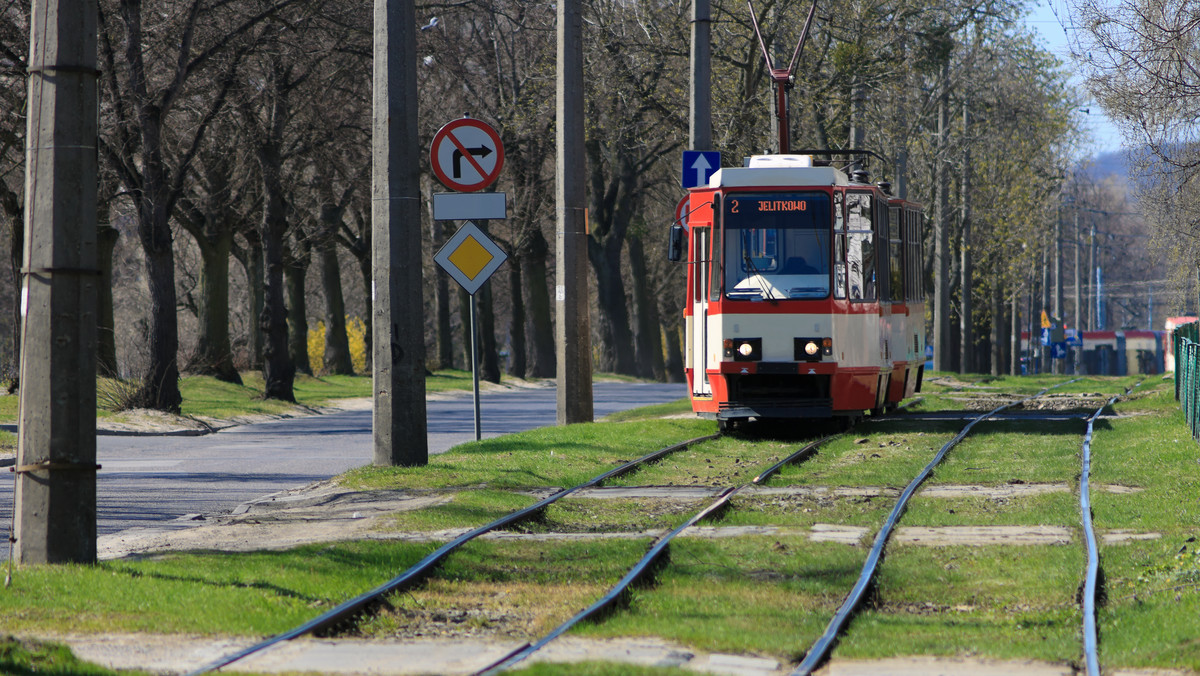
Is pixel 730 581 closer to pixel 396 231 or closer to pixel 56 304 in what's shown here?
pixel 56 304

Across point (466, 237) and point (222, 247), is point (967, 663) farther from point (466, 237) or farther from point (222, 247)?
point (222, 247)

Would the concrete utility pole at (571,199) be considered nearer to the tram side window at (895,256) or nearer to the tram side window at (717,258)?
the tram side window at (717,258)

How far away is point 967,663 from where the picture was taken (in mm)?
6973

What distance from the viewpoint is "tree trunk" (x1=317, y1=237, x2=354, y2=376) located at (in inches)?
1791

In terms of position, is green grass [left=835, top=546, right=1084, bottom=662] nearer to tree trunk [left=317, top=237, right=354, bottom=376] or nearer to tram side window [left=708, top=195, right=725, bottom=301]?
tram side window [left=708, top=195, right=725, bottom=301]

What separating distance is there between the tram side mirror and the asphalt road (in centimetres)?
395

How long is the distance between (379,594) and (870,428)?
543 inches

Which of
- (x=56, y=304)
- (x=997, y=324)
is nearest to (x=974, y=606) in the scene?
(x=56, y=304)

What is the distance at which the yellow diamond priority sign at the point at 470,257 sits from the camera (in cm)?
1619

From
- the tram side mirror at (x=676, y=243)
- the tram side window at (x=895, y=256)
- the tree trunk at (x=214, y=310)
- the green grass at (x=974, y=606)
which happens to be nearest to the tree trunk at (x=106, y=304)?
the tree trunk at (x=214, y=310)

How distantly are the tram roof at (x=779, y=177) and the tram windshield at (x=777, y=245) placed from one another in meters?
0.13

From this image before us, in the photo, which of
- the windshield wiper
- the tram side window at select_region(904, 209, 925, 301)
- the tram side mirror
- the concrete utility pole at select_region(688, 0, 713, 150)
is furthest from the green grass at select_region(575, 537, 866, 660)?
the concrete utility pole at select_region(688, 0, 713, 150)

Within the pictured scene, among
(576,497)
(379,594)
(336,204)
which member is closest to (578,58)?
(576,497)

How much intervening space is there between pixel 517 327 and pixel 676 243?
32.7 m
